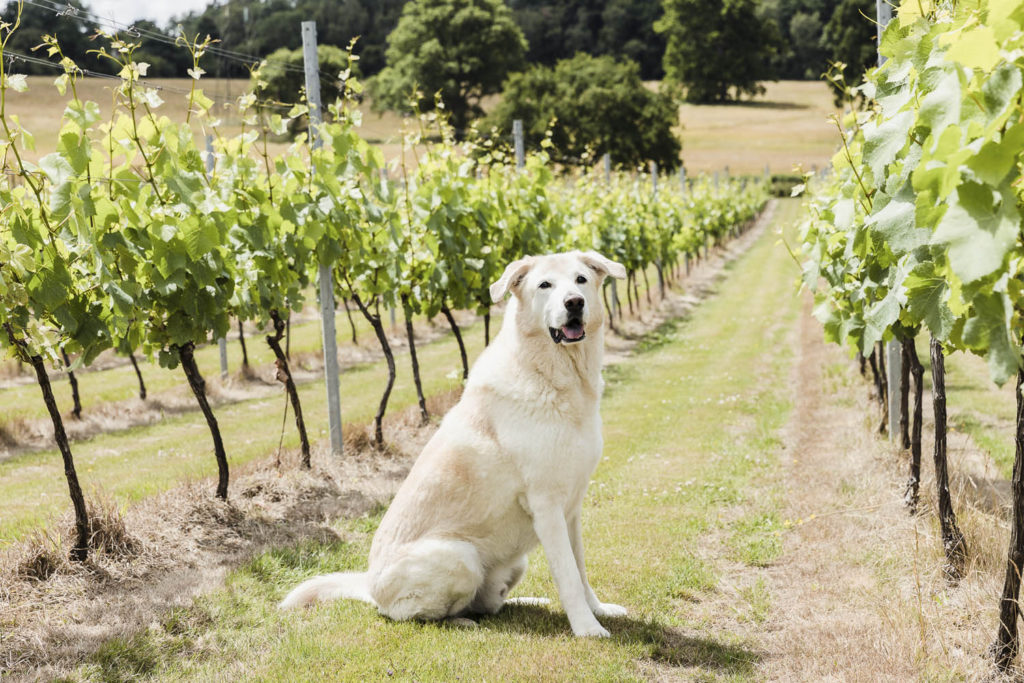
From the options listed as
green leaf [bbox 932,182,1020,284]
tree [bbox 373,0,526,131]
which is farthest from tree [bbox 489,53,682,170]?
green leaf [bbox 932,182,1020,284]

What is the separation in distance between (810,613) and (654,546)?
1.37 metres

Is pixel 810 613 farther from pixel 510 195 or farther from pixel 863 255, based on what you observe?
pixel 510 195

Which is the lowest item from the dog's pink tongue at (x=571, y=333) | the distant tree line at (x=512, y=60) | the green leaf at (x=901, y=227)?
the dog's pink tongue at (x=571, y=333)

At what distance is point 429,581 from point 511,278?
5.33 feet

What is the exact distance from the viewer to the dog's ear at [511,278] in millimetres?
4547

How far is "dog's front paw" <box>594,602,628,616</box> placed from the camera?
199 inches

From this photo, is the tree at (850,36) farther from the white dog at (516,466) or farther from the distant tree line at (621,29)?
the white dog at (516,466)

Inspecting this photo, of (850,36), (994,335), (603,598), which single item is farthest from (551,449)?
(850,36)

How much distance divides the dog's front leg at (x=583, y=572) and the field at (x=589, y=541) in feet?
0.60

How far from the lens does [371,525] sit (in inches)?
280

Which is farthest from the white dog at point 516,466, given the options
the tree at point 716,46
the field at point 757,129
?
the tree at point 716,46

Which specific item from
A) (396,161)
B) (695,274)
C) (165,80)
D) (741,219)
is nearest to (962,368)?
(396,161)

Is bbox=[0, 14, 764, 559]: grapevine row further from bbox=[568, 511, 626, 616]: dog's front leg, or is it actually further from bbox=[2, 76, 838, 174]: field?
bbox=[2, 76, 838, 174]: field

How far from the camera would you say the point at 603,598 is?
5.44 metres
